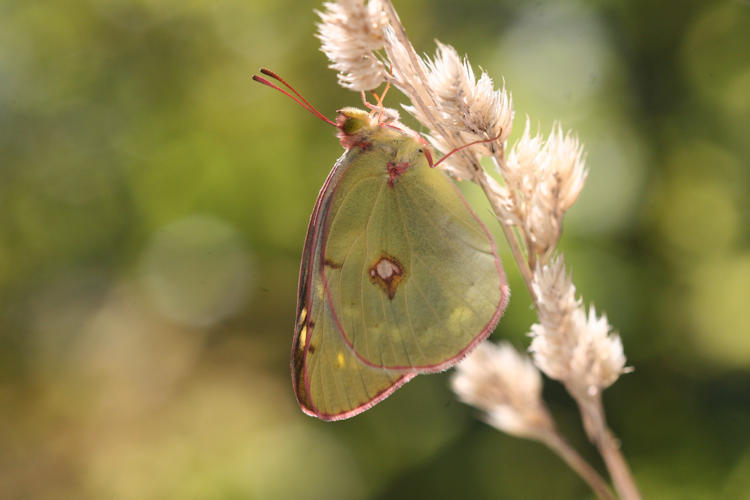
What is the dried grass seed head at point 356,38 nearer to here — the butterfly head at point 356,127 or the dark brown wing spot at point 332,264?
the butterfly head at point 356,127

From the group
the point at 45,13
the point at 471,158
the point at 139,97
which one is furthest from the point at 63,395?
the point at 471,158

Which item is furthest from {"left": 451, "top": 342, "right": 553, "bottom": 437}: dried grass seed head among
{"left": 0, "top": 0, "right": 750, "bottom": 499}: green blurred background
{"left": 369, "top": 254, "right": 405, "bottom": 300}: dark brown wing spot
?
{"left": 0, "top": 0, "right": 750, "bottom": 499}: green blurred background

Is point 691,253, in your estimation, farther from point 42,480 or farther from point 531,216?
point 42,480

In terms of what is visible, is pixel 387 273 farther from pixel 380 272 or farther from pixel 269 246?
pixel 269 246

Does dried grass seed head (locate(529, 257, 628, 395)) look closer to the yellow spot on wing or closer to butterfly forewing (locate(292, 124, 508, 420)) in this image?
butterfly forewing (locate(292, 124, 508, 420))


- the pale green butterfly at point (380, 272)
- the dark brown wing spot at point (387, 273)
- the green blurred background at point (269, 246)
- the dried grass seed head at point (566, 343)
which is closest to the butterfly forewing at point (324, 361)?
the pale green butterfly at point (380, 272)

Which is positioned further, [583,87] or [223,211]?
[223,211]

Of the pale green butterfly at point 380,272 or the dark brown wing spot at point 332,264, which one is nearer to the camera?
the pale green butterfly at point 380,272
